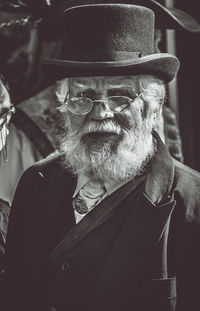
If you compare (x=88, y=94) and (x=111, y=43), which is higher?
(x=111, y=43)

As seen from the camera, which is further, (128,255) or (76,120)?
(76,120)

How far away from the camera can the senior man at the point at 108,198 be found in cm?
288

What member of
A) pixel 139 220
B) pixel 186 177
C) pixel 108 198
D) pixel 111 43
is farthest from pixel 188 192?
pixel 111 43

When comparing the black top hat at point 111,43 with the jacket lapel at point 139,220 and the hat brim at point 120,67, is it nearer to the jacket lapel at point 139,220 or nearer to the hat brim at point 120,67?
the hat brim at point 120,67

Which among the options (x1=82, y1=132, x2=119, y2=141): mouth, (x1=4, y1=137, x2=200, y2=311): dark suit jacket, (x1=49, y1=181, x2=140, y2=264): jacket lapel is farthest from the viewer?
(x1=82, y1=132, x2=119, y2=141): mouth

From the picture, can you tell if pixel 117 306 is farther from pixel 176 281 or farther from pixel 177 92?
pixel 177 92

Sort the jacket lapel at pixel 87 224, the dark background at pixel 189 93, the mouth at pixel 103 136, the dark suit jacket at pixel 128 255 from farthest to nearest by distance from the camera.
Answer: the dark background at pixel 189 93, the mouth at pixel 103 136, the jacket lapel at pixel 87 224, the dark suit jacket at pixel 128 255

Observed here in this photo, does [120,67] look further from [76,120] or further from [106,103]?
[76,120]

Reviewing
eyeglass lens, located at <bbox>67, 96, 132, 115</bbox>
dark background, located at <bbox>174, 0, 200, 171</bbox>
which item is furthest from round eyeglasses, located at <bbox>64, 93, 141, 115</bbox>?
dark background, located at <bbox>174, 0, 200, 171</bbox>

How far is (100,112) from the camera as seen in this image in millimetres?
3045

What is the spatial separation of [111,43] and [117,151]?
1.97ft

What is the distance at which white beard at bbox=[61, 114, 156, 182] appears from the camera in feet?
10.2

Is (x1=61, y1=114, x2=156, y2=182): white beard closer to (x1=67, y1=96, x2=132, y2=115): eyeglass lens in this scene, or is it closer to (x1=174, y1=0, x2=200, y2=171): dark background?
(x1=67, y1=96, x2=132, y2=115): eyeglass lens

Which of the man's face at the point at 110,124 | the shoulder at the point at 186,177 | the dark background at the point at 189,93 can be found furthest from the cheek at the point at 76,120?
the dark background at the point at 189,93
